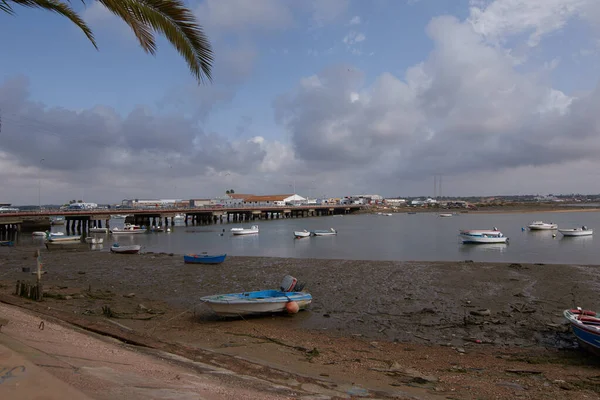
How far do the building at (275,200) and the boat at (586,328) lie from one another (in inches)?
4739

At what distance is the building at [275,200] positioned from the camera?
136400 millimetres

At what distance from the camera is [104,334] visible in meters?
9.68

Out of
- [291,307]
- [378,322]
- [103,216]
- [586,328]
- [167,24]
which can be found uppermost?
[167,24]

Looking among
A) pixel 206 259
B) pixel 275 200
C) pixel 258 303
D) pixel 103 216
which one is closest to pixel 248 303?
pixel 258 303

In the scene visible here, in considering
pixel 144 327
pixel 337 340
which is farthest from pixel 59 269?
pixel 337 340

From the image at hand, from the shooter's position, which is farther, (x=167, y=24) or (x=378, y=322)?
(x=378, y=322)

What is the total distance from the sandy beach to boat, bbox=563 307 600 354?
37 centimetres

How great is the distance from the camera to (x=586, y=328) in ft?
34.6

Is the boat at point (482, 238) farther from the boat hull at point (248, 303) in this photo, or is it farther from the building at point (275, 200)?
the building at point (275, 200)

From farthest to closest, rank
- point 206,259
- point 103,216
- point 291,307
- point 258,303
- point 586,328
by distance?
1. point 103,216
2. point 206,259
3. point 291,307
4. point 258,303
5. point 586,328

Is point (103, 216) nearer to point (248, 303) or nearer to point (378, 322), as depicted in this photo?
point (248, 303)

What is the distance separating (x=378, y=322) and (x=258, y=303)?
14.1 ft

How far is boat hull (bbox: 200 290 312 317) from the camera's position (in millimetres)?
14266

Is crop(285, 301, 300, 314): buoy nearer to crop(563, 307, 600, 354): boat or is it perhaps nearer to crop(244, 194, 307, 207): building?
crop(563, 307, 600, 354): boat
